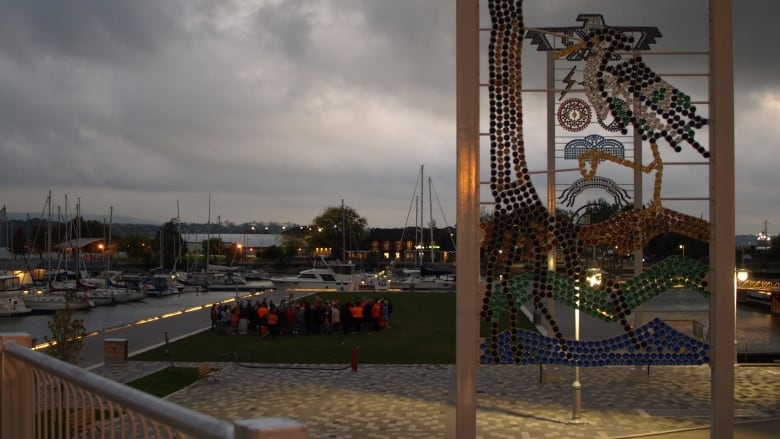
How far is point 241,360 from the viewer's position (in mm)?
19484

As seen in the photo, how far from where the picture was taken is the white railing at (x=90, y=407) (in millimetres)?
2215

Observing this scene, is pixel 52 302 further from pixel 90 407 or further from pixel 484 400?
pixel 90 407

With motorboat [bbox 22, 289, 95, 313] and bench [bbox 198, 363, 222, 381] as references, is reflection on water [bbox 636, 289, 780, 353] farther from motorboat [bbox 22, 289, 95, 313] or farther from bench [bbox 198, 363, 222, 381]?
motorboat [bbox 22, 289, 95, 313]

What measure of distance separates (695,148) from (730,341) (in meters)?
2.52

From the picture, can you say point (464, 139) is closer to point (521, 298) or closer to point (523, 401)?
point (521, 298)

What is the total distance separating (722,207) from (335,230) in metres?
87.4

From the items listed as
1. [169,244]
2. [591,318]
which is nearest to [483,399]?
[591,318]

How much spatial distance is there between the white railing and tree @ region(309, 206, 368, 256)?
88.6m

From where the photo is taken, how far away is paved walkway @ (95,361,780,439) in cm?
1204

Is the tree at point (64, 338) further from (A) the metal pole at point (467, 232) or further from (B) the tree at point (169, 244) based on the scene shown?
(B) the tree at point (169, 244)

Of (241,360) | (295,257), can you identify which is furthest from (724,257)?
(295,257)

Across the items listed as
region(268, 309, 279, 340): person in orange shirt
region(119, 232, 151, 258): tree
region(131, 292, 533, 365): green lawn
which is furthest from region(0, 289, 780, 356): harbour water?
region(119, 232, 151, 258): tree

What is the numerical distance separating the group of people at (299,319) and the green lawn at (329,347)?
0.48 m

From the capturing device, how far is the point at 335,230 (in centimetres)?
9525
